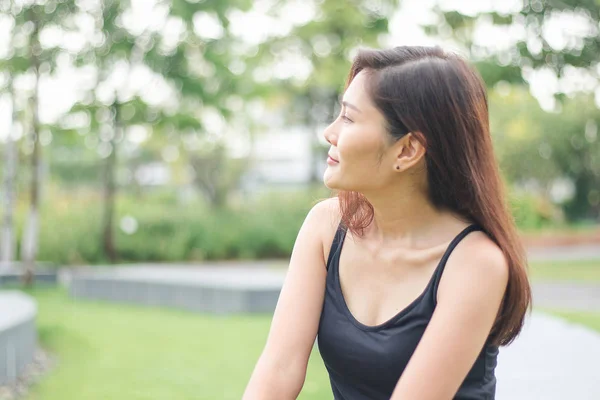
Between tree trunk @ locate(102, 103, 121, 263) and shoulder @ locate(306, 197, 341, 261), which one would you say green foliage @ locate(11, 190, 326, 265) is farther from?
shoulder @ locate(306, 197, 341, 261)

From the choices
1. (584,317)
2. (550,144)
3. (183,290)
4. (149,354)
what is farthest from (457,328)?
(550,144)

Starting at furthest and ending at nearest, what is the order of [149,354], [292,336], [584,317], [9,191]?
[9,191]
[584,317]
[149,354]
[292,336]

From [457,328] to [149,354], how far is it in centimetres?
559

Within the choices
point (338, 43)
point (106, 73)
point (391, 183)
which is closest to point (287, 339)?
point (391, 183)

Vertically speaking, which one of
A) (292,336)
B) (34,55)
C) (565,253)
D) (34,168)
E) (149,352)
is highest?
(34,55)

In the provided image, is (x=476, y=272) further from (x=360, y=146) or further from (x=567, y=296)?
(x=567, y=296)

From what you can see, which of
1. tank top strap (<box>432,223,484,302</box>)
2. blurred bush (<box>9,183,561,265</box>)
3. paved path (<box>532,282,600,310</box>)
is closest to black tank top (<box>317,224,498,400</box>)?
tank top strap (<box>432,223,484,302</box>)

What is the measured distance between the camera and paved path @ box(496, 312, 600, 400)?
12.7ft

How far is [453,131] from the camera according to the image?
1546 millimetres

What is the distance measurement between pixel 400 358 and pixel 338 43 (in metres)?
18.1

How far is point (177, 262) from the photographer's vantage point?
17.5 metres

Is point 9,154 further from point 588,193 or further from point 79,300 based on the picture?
point 588,193

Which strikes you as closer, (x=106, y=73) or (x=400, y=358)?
(x=400, y=358)

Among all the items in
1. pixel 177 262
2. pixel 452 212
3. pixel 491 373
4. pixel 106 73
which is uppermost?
pixel 106 73
